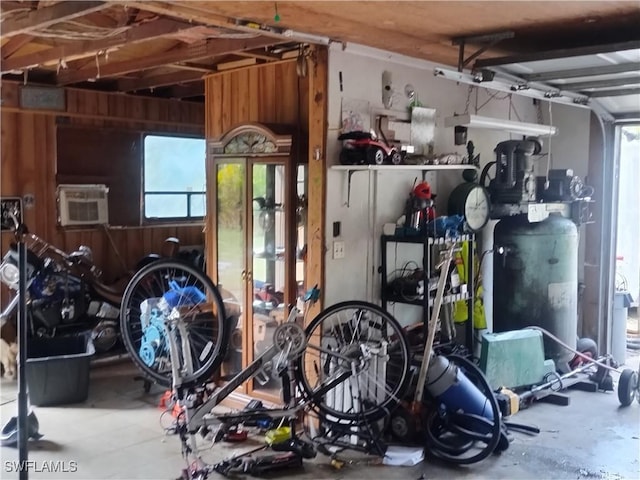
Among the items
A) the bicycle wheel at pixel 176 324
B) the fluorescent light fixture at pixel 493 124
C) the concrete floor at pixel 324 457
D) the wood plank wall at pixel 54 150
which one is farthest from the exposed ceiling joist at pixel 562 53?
the wood plank wall at pixel 54 150

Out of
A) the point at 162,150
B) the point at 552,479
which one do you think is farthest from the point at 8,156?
the point at 552,479

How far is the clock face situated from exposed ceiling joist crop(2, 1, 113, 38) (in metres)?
2.84

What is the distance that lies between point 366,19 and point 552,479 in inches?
107

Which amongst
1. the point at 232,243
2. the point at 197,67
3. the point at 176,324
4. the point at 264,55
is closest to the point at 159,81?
the point at 197,67

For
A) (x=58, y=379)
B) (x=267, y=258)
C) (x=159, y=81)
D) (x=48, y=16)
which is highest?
(x=159, y=81)

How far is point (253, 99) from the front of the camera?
15.5 feet

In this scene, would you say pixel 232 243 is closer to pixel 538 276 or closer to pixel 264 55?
pixel 264 55

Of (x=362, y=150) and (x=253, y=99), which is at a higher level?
(x=253, y=99)

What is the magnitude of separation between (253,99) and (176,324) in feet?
5.95

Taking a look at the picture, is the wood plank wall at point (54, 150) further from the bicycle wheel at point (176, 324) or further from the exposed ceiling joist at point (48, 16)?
the exposed ceiling joist at point (48, 16)

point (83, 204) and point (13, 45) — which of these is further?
point (83, 204)

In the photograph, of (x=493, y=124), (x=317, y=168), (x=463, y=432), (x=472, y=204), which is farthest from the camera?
(x=472, y=204)

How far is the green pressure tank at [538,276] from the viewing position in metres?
5.15

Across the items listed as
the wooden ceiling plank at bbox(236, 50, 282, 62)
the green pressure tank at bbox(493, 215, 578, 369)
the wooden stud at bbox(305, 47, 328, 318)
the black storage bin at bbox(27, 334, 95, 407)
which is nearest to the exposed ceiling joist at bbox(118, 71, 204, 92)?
the wooden ceiling plank at bbox(236, 50, 282, 62)
